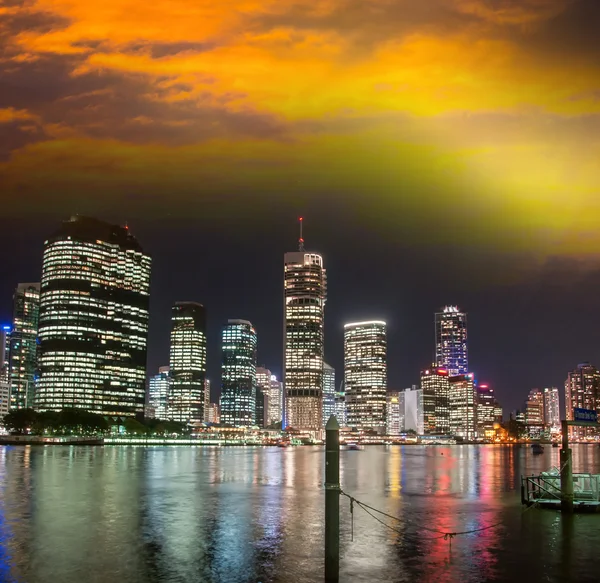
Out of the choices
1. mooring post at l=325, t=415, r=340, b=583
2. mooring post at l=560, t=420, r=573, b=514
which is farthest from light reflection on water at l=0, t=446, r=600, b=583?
mooring post at l=325, t=415, r=340, b=583

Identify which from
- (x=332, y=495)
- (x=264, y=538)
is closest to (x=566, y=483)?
(x=264, y=538)

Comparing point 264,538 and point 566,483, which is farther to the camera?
point 566,483

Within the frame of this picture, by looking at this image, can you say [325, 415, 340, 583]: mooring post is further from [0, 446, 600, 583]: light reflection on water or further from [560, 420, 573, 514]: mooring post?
[560, 420, 573, 514]: mooring post

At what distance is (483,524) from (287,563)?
1949 cm

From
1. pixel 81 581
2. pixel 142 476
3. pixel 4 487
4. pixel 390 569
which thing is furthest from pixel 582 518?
pixel 142 476

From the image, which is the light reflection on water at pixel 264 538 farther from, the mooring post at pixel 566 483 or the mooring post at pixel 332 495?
the mooring post at pixel 332 495

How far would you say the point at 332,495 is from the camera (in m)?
27.9

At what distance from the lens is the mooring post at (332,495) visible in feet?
91.4

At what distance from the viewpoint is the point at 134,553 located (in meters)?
39.0

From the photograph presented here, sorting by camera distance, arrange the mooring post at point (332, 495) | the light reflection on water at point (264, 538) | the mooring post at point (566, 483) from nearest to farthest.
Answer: the mooring post at point (332, 495) < the light reflection on water at point (264, 538) < the mooring post at point (566, 483)

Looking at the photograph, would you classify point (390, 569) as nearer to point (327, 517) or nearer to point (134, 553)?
point (327, 517)

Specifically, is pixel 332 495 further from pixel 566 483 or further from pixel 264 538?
pixel 566 483

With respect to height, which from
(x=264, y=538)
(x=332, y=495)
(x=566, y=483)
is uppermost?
(x=332, y=495)

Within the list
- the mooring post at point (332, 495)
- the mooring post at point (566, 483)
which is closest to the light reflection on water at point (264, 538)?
the mooring post at point (566, 483)
